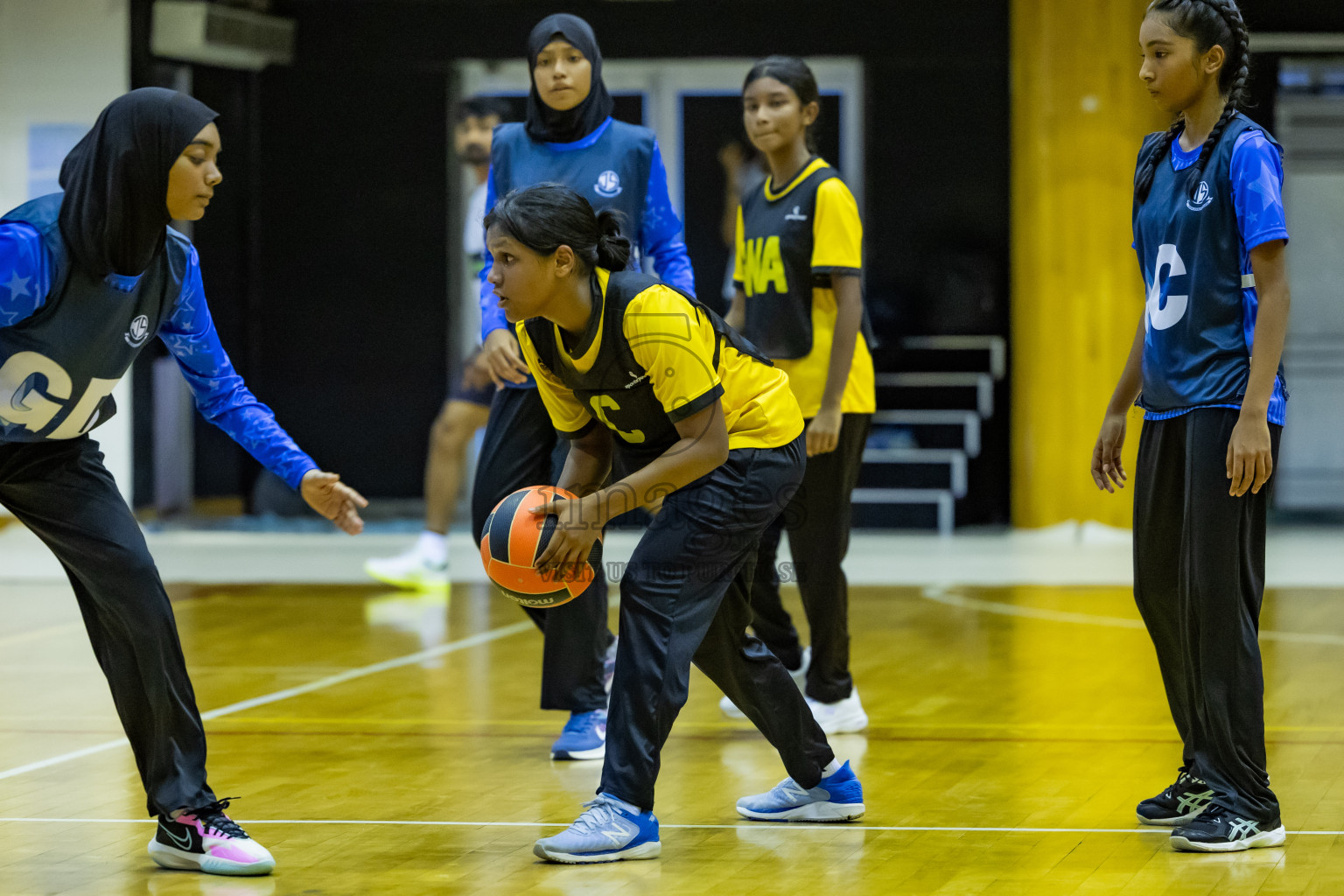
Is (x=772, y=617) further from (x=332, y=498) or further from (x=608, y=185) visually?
(x=332, y=498)

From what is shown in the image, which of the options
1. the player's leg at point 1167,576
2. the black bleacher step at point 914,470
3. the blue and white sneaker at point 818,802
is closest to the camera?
the player's leg at point 1167,576

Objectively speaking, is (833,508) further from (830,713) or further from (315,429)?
(315,429)

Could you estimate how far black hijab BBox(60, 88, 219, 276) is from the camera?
2.99 m

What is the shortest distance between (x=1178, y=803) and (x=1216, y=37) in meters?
1.60

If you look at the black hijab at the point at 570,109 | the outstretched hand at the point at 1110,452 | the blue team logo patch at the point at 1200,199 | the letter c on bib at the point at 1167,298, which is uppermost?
the black hijab at the point at 570,109

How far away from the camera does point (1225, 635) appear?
328 centimetres

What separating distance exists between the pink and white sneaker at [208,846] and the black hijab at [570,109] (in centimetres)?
204

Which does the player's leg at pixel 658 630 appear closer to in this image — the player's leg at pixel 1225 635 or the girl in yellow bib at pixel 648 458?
the girl in yellow bib at pixel 648 458

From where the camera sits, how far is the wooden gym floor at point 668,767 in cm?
317

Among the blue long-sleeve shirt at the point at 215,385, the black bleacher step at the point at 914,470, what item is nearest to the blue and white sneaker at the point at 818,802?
the blue long-sleeve shirt at the point at 215,385

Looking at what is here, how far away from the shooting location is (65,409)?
313 centimetres

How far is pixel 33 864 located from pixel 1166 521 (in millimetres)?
2421

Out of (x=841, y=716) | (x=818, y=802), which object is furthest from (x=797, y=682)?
(x=818, y=802)

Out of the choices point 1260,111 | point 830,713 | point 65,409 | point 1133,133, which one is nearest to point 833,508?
point 830,713
